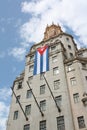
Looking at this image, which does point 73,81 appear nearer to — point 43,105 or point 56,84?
point 56,84

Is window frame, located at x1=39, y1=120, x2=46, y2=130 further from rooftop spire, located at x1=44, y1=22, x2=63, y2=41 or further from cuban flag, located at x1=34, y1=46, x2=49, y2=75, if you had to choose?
rooftop spire, located at x1=44, y1=22, x2=63, y2=41

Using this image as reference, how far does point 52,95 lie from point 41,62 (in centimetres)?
1065

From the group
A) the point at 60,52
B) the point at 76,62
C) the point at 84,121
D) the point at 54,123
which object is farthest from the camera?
the point at 60,52

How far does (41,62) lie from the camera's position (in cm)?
4375

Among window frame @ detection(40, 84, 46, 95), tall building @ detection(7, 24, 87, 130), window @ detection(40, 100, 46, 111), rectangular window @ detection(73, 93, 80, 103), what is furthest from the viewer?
window frame @ detection(40, 84, 46, 95)

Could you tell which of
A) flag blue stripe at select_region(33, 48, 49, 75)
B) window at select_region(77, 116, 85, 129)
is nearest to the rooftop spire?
flag blue stripe at select_region(33, 48, 49, 75)

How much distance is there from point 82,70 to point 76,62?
295 centimetres

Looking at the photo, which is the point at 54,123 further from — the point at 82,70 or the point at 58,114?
the point at 82,70

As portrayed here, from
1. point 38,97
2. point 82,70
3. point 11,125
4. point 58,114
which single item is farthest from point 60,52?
point 11,125

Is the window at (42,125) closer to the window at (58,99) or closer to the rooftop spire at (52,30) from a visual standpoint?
the window at (58,99)

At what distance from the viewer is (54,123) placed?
3309 cm

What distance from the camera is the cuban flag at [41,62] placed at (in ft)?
137

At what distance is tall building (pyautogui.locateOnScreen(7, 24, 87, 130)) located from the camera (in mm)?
Result: 33094

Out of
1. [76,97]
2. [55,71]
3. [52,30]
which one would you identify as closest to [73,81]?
[76,97]
